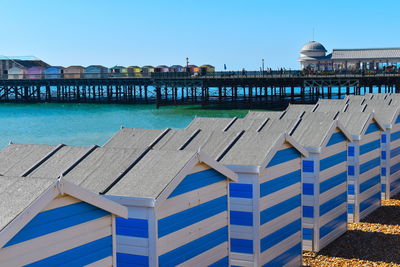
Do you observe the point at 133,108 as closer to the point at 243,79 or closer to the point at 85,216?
the point at 243,79

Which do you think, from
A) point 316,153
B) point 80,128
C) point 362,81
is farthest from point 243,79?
point 316,153

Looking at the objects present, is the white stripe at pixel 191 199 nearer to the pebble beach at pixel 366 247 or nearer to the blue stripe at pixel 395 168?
the pebble beach at pixel 366 247

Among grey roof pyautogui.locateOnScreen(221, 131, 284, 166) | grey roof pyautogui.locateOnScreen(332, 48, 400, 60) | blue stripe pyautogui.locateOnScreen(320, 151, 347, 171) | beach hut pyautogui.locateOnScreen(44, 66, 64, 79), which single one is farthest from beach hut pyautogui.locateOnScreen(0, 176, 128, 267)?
beach hut pyautogui.locateOnScreen(44, 66, 64, 79)

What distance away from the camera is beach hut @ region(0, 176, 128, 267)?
6871 mm

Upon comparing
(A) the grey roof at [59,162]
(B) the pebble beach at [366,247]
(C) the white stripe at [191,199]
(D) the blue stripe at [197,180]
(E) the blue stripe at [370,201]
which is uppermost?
(A) the grey roof at [59,162]

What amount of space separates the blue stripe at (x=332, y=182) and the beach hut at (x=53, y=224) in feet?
27.3

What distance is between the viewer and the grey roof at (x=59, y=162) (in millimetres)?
10875

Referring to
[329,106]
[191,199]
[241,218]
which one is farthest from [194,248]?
[329,106]

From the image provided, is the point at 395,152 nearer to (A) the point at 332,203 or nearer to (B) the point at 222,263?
A: (A) the point at 332,203

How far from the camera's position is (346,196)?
676 inches

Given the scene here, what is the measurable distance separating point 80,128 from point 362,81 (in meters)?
28.7

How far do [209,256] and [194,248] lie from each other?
0.46 metres

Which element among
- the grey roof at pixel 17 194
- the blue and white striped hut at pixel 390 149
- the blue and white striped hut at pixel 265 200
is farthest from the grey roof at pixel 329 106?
the grey roof at pixel 17 194

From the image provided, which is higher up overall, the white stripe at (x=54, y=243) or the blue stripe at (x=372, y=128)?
the blue stripe at (x=372, y=128)
